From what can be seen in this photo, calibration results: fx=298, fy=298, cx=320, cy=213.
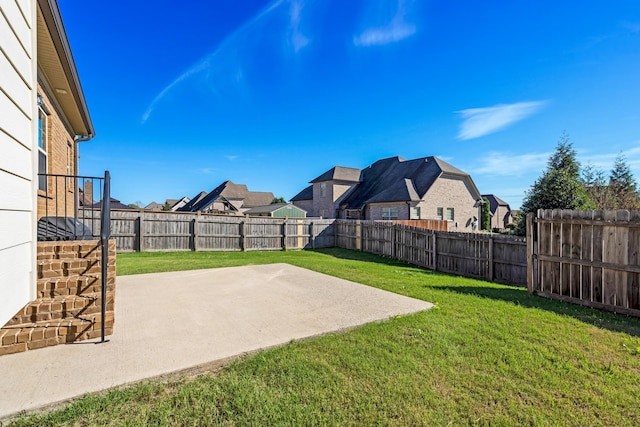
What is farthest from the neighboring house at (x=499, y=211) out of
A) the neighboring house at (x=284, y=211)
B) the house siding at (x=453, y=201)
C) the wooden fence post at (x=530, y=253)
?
the wooden fence post at (x=530, y=253)

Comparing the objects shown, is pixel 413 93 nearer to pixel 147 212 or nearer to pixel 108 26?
pixel 108 26

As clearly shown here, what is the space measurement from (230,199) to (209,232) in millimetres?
31467

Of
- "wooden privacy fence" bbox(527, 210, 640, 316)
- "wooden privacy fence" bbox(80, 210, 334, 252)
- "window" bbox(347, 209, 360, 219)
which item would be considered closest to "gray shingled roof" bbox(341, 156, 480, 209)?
"window" bbox(347, 209, 360, 219)

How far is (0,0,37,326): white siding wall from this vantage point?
66.9 inches

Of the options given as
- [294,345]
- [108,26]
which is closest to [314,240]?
[108,26]

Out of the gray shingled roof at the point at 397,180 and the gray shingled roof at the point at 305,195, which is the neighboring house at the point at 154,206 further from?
the gray shingled roof at the point at 397,180

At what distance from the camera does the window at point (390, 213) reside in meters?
25.0

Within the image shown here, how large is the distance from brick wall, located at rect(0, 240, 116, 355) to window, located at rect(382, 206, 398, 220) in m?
23.1

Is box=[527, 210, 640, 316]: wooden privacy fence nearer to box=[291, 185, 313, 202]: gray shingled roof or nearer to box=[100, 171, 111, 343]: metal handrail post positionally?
box=[100, 171, 111, 343]: metal handrail post

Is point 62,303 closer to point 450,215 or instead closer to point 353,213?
point 353,213

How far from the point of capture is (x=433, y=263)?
10672 millimetres

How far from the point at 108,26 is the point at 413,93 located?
46.3ft

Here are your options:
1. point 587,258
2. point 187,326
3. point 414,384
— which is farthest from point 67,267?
point 587,258

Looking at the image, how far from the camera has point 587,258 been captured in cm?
567
